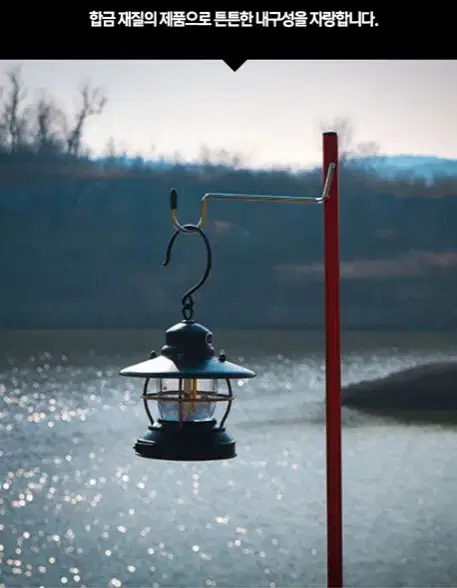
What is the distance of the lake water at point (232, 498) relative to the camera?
21.5 metres

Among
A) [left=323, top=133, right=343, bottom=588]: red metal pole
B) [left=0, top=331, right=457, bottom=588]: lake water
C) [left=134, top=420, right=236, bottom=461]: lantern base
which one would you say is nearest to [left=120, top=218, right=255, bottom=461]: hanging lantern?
[left=134, top=420, right=236, bottom=461]: lantern base

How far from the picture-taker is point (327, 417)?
3975 mm

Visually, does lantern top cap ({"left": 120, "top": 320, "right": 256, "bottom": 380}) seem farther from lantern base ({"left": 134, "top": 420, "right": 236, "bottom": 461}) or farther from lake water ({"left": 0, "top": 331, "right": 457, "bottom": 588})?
lake water ({"left": 0, "top": 331, "right": 457, "bottom": 588})

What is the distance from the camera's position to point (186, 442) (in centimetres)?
358

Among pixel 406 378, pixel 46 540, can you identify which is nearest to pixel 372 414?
pixel 406 378

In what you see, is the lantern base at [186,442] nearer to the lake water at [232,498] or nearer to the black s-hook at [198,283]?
the black s-hook at [198,283]

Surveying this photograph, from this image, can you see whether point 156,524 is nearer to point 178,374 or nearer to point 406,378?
point 406,378

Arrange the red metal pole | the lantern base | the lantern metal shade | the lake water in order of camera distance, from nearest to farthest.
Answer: the lantern metal shade
the lantern base
the red metal pole
the lake water

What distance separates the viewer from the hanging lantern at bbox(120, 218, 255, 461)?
3.48 meters

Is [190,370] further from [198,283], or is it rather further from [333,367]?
[333,367]

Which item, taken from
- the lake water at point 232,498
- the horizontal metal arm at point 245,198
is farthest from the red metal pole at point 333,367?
the lake water at point 232,498

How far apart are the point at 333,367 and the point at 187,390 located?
53cm

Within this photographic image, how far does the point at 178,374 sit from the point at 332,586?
1.02 m

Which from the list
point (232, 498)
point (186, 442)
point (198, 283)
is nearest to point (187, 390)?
point (186, 442)
